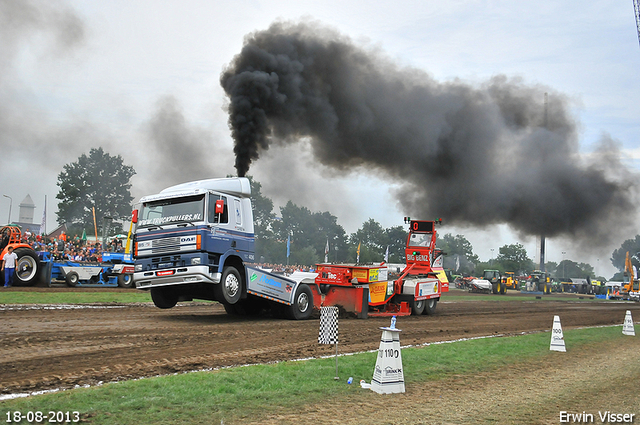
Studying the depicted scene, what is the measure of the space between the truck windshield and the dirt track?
2.56m

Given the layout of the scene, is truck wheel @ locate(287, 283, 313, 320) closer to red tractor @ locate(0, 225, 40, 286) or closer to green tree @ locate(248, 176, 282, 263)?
red tractor @ locate(0, 225, 40, 286)

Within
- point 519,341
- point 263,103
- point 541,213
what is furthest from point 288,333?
point 541,213

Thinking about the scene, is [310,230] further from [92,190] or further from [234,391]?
[234,391]

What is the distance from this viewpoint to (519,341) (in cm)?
1313

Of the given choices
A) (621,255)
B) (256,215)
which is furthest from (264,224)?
(621,255)

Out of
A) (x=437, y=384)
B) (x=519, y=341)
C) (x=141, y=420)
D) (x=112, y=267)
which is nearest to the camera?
(x=141, y=420)

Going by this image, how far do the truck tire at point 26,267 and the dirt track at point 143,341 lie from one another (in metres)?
7.87

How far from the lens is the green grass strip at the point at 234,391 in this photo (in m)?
5.40

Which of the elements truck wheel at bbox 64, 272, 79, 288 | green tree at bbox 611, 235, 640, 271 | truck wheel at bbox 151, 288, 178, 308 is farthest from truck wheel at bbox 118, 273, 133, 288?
green tree at bbox 611, 235, 640, 271

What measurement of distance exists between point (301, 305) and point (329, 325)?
6402 millimetres

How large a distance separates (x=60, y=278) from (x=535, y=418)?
24.5 m

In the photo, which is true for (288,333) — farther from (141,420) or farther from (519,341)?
(141,420)

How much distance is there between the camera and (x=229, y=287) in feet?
43.8

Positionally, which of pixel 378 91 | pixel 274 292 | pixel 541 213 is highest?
pixel 378 91
